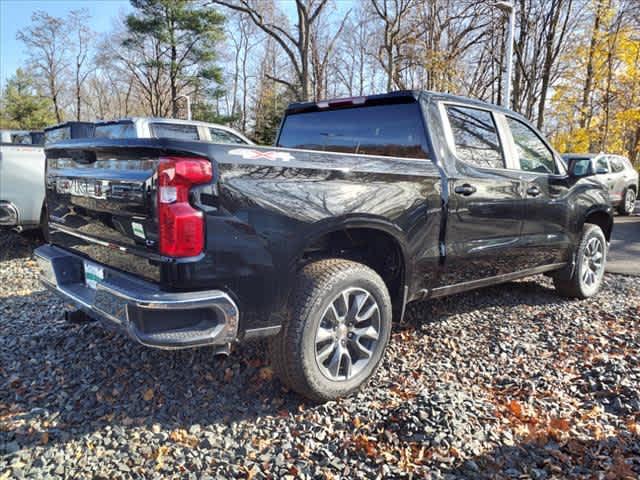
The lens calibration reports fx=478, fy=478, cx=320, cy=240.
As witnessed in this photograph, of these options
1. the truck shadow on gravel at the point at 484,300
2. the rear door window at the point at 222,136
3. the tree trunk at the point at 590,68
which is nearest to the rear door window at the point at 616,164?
the tree trunk at the point at 590,68

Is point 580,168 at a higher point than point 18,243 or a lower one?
higher

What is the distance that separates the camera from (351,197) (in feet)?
8.97

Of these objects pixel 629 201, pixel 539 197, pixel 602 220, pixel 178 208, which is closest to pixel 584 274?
pixel 602 220

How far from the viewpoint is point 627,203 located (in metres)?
13.3

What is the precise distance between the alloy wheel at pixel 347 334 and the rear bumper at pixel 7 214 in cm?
507

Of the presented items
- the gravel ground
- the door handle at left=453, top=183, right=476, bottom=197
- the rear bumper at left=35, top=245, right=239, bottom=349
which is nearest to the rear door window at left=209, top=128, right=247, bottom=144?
the gravel ground

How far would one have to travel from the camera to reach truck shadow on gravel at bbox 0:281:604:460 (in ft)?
8.44

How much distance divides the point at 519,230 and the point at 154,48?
32936 millimetres

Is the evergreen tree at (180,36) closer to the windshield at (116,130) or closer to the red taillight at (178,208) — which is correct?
the windshield at (116,130)

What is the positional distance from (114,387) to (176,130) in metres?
5.63

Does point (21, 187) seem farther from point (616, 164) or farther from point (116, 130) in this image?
point (616, 164)

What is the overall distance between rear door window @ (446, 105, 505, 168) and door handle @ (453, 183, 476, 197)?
22 centimetres

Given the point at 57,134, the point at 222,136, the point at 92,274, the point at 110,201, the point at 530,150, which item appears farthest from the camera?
the point at 57,134

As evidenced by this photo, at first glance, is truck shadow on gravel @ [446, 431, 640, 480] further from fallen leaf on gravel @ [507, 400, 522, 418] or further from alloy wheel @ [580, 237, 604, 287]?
alloy wheel @ [580, 237, 604, 287]
